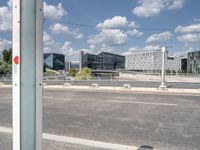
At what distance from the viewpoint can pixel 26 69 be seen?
1.41 metres

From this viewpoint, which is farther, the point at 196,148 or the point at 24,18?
the point at 196,148

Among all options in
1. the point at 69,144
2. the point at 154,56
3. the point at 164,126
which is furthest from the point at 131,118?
the point at 154,56

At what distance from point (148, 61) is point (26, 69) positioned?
10022 cm

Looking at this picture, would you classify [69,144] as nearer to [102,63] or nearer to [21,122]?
[21,122]

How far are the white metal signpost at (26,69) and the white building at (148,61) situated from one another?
88.1 meters

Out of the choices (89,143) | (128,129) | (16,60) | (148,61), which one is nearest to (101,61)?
(148,61)

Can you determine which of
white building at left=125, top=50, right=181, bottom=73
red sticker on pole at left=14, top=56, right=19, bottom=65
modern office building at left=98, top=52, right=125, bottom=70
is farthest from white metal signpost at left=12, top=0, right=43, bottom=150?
modern office building at left=98, top=52, right=125, bottom=70

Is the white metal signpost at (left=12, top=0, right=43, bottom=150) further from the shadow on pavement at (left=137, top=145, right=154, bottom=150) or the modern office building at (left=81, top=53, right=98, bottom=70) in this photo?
the modern office building at (left=81, top=53, right=98, bottom=70)

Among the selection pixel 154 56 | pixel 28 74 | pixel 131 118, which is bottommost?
pixel 131 118

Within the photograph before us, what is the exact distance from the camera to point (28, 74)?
142 cm

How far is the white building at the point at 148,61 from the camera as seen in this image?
297ft

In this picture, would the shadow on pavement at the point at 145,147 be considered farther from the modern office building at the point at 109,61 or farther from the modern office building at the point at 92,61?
the modern office building at the point at 109,61

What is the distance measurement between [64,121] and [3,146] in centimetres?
223

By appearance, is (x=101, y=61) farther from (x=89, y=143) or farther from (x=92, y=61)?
(x=89, y=143)
